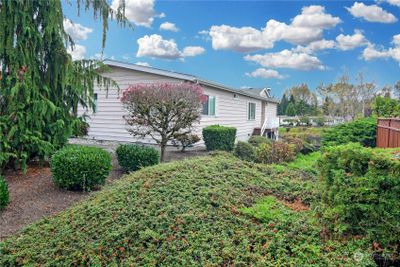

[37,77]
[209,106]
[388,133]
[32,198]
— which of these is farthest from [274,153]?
[32,198]

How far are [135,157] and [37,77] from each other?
3.14 m

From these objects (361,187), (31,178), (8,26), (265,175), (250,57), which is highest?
(250,57)

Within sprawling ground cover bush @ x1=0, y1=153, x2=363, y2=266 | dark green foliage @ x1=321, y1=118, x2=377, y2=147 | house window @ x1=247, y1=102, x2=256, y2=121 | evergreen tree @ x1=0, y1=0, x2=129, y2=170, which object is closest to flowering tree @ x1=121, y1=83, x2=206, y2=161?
evergreen tree @ x1=0, y1=0, x2=129, y2=170

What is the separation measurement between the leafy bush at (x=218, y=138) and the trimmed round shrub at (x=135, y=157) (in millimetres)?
4664

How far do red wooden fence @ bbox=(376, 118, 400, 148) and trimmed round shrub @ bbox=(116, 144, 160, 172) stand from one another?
23.0ft

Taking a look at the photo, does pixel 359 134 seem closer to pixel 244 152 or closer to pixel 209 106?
pixel 244 152

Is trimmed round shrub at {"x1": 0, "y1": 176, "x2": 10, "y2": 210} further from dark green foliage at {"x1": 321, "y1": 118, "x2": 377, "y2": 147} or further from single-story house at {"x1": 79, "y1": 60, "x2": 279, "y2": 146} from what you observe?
dark green foliage at {"x1": 321, "y1": 118, "x2": 377, "y2": 147}

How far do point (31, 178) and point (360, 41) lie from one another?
16701 mm

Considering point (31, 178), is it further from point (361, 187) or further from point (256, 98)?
point (256, 98)

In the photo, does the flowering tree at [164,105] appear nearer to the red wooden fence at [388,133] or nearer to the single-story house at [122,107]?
the single-story house at [122,107]

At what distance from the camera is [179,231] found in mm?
3383

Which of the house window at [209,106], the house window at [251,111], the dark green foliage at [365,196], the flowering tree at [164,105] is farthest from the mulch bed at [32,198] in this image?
the house window at [251,111]

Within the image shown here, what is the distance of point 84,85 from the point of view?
28.0ft

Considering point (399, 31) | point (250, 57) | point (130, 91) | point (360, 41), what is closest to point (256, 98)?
point (250, 57)
